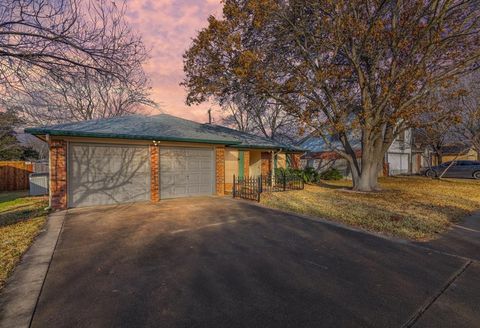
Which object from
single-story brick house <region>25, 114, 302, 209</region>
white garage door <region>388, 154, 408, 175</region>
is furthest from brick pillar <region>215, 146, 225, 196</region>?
white garage door <region>388, 154, 408, 175</region>

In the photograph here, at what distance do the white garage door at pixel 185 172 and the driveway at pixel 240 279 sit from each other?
469 cm

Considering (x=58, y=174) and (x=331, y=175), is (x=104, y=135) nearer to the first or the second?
(x=58, y=174)

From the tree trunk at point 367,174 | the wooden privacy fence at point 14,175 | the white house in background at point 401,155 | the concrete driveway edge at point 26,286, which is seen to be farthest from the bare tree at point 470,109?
the wooden privacy fence at point 14,175

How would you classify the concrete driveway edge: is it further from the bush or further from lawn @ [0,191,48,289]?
the bush

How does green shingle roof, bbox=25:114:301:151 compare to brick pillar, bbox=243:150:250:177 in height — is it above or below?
above

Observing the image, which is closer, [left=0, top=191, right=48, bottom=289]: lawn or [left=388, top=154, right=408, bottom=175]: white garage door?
[left=0, top=191, right=48, bottom=289]: lawn

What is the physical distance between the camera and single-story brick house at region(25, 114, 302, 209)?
9.16 m

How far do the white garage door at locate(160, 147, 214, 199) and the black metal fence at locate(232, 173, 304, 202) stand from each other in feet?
4.90

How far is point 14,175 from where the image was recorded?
18250 mm

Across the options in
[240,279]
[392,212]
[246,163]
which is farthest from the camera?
[246,163]

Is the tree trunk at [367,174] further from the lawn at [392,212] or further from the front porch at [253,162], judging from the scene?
the front porch at [253,162]

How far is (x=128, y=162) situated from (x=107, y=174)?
920 millimetres

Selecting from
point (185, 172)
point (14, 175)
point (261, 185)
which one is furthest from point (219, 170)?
point (14, 175)

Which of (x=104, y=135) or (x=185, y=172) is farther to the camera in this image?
(x=185, y=172)
